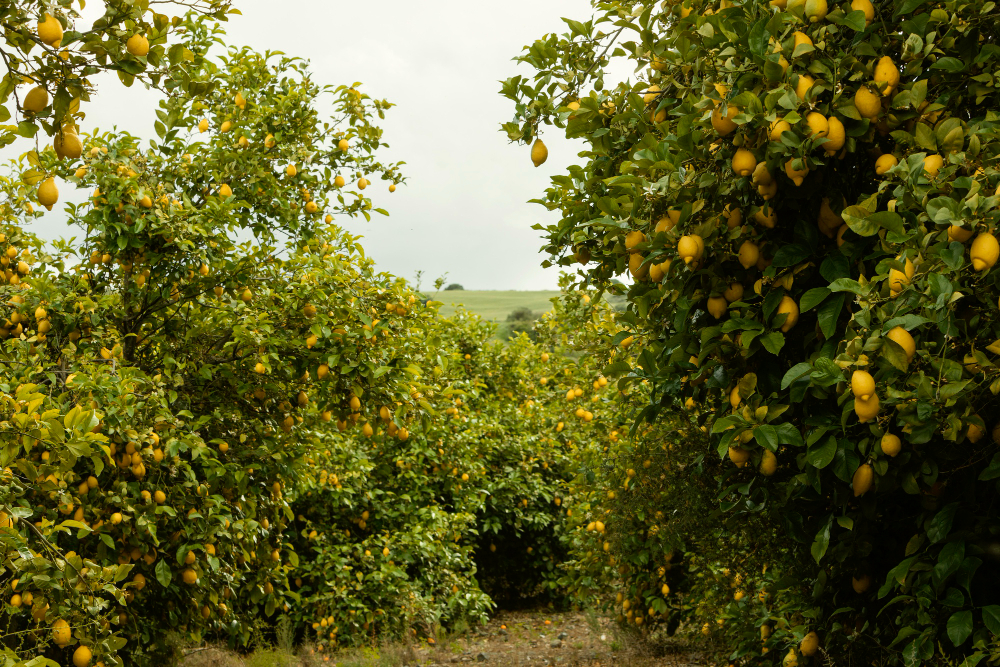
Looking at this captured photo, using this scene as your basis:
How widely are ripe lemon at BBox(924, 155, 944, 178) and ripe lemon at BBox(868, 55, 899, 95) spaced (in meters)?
0.27

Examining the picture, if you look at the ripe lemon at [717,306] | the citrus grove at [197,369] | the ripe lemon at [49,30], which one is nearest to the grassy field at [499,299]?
the citrus grove at [197,369]

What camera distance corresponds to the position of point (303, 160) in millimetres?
5168

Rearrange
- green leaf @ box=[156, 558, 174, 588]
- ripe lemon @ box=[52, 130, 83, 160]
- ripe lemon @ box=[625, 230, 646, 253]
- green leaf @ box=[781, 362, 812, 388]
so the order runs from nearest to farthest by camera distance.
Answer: ripe lemon @ box=[52, 130, 83, 160]
green leaf @ box=[781, 362, 812, 388]
ripe lemon @ box=[625, 230, 646, 253]
green leaf @ box=[156, 558, 174, 588]

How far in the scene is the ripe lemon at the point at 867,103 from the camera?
6.61 ft

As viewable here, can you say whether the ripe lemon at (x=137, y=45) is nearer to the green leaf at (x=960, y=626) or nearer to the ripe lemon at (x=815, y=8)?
the ripe lemon at (x=815, y=8)

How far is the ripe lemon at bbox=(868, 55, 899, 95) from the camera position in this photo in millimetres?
2010

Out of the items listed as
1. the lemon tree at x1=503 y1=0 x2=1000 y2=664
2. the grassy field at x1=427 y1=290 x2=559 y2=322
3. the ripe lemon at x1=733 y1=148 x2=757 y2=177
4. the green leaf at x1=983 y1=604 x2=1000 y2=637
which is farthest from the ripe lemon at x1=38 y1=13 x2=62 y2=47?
the grassy field at x1=427 y1=290 x2=559 y2=322

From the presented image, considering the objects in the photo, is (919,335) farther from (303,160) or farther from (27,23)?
(303,160)

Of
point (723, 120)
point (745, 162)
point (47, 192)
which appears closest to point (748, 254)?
point (745, 162)

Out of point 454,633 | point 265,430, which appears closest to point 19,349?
point 265,430

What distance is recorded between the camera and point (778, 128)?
1900mm

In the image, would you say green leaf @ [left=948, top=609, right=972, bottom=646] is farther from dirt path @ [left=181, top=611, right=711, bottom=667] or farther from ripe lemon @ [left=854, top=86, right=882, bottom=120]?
dirt path @ [left=181, top=611, right=711, bottom=667]

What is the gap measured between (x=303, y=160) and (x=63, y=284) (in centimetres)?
170

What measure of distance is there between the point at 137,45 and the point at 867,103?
1.83 metres
